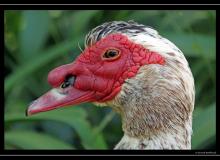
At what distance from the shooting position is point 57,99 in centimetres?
301

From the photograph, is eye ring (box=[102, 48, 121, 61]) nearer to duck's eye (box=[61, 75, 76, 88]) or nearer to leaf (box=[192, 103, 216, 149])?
duck's eye (box=[61, 75, 76, 88])

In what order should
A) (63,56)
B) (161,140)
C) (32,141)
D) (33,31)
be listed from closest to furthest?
1. (161,140)
2. (32,141)
3. (63,56)
4. (33,31)

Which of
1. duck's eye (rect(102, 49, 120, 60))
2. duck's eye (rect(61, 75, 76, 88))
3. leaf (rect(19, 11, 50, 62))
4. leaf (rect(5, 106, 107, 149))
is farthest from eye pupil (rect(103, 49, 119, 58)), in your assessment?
leaf (rect(19, 11, 50, 62))

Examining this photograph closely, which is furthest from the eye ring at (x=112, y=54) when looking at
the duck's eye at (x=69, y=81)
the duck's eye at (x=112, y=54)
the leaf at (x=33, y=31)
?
the leaf at (x=33, y=31)

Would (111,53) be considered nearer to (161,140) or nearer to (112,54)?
(112,54)

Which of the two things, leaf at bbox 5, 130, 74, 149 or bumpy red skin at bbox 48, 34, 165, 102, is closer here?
bumpy red skin at bbox 48, 34, 165, 102

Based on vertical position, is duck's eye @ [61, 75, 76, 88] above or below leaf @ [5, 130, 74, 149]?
above

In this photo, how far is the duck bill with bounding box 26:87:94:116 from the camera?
2988mm

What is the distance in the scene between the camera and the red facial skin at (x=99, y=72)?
296 cm

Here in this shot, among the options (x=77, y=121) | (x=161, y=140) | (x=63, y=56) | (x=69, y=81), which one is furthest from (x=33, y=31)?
(x=161, y=140)

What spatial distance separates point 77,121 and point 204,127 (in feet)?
2.14

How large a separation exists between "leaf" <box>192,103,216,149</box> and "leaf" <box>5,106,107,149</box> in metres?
0.47
